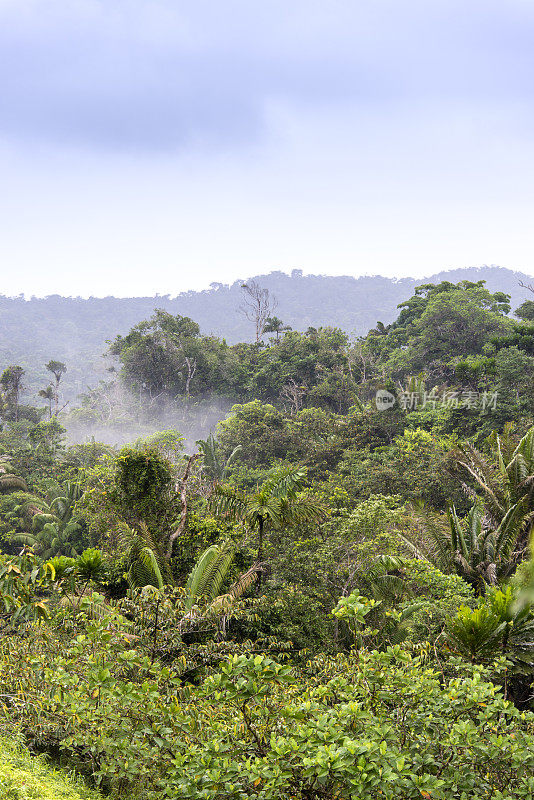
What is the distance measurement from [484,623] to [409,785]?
7.21 feet

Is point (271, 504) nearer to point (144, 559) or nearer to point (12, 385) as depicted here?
point (144, 559)

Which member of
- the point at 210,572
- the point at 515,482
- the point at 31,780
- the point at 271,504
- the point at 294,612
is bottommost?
the point at 294,612

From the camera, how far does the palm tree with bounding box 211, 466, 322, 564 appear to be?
8320 millimetres

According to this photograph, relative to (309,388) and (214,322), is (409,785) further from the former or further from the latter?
(214,322)

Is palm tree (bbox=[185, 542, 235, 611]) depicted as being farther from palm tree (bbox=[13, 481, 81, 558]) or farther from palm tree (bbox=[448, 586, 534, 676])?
palm tree (bbox=[13, 481, 81, 558])

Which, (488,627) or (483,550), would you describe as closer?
(488,627)

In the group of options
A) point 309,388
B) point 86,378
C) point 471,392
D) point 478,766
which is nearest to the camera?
point 478,766

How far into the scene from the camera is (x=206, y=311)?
148750 millimetres

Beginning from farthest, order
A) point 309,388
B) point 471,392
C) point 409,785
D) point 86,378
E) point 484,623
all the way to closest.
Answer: point 86,378 → point 309,388 → point 471,392 → point 484,623 → point 409,785

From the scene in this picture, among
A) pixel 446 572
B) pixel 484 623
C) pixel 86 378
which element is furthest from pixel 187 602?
pixel 86 378

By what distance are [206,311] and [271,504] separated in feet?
473

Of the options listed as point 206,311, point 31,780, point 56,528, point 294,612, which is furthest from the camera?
point 206,311

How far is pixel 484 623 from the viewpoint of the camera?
4.61m

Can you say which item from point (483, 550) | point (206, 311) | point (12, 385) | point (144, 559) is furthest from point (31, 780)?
point (206, 311)
